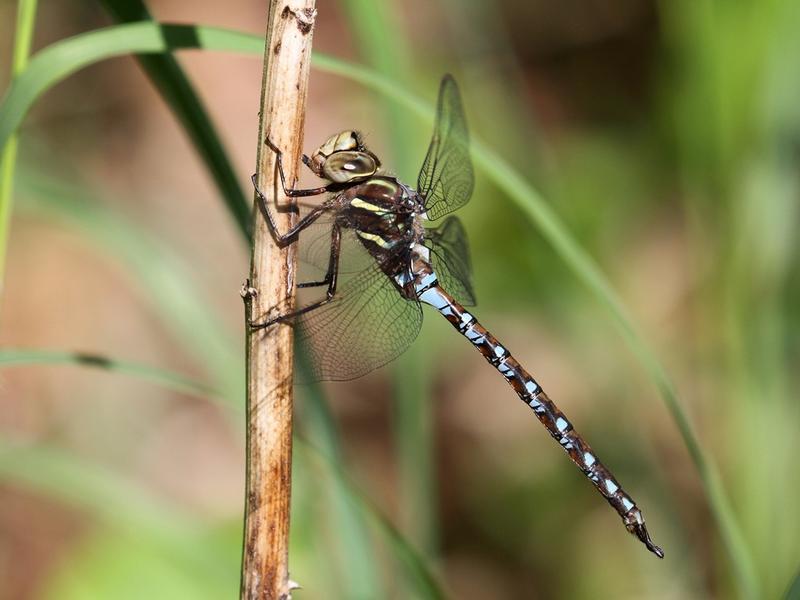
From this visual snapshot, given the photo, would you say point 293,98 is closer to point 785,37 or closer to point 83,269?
point 785,37

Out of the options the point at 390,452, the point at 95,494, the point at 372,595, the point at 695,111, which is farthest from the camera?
the point at 390,452

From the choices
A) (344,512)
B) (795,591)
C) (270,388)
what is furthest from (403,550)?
(795,591)

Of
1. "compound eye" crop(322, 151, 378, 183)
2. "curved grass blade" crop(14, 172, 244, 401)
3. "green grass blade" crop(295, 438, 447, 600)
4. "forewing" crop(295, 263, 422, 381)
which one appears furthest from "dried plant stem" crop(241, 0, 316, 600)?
"curved grass blade" crop(14, 172, 244, 401)

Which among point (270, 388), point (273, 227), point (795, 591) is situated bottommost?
point (795, 591)

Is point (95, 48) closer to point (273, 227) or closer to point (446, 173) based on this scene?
point (273, 227)

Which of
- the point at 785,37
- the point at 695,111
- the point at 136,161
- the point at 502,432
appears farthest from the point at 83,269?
the point at 785,37
